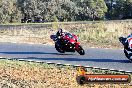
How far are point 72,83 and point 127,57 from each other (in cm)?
429

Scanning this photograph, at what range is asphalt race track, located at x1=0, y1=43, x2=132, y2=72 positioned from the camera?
1495 cm

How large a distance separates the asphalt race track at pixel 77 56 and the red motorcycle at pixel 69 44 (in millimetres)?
248

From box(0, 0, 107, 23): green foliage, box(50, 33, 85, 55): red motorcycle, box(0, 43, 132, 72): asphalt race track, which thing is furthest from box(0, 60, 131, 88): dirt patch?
box(0, 0, 107, 23): green foliage

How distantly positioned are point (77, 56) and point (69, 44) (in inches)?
27.0

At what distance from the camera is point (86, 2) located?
290ft

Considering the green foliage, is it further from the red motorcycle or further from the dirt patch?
the dirt patch

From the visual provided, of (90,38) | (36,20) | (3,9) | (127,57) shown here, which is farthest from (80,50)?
(36,20)

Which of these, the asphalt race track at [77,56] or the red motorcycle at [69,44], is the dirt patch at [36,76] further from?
the red motorcycle at [69,44]

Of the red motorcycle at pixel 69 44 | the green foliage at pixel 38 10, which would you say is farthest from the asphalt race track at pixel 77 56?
the green foliage at pixel 38 10

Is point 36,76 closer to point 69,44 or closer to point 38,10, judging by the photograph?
point 69,44

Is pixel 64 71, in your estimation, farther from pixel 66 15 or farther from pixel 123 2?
pixel 123 2

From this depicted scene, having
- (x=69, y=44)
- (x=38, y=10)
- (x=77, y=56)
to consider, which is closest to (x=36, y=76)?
(x=77, y=56)

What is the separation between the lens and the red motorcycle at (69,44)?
56.9 ft

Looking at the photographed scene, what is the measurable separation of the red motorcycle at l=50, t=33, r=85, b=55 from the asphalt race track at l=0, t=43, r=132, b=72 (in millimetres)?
248
